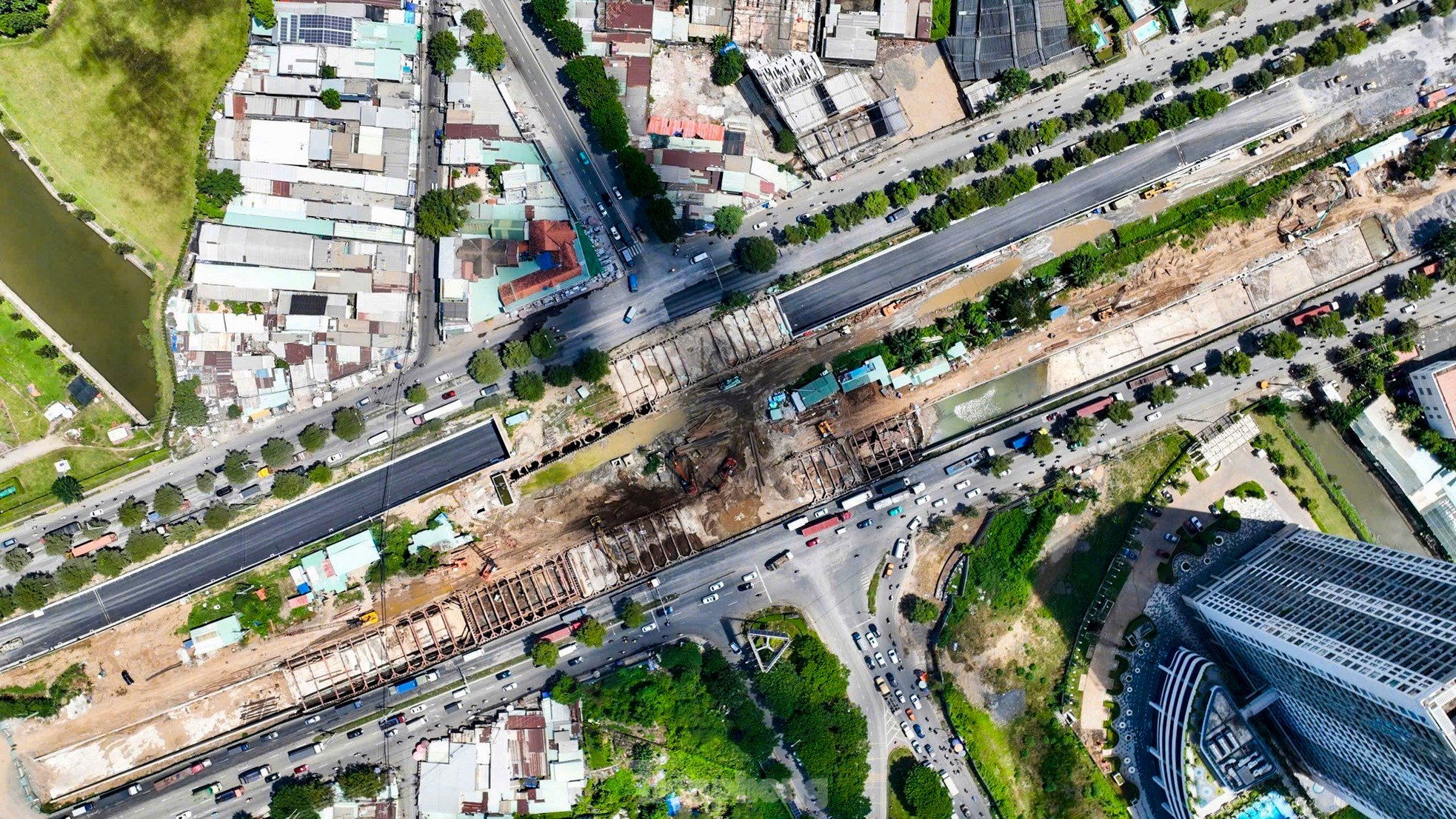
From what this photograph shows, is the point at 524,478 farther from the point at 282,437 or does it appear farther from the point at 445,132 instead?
the point at 445,132

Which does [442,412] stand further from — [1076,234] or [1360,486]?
[1360,486]

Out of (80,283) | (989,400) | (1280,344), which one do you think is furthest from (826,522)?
(80,283)

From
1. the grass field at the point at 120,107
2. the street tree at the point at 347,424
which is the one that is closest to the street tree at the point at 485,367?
the street tree at the point at 347,424

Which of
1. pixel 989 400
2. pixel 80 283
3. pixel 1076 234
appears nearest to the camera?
pixel 80 283

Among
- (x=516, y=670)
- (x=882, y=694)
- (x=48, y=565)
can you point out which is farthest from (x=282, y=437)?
(x=882, y=694)

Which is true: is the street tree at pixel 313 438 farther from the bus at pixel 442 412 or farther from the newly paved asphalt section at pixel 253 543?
the bus at pixel 442 412
